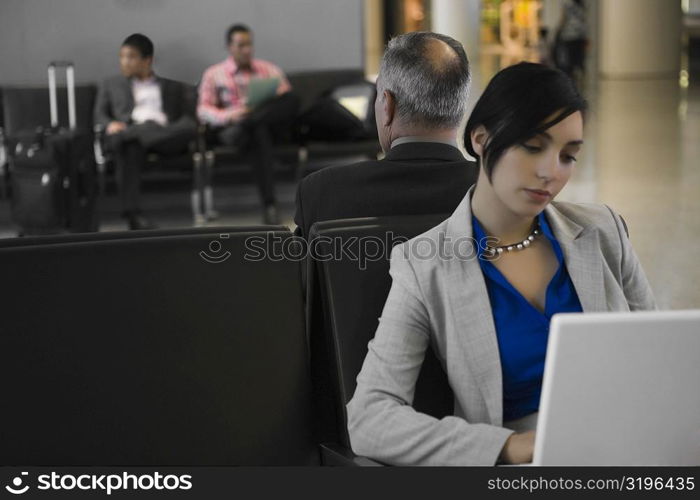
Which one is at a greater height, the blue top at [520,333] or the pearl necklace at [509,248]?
the pearl necklace at [509,248]

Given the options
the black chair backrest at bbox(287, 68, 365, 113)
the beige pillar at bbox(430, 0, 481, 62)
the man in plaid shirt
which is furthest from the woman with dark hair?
the beige pillar at bbox(430, 0, 481, 62)

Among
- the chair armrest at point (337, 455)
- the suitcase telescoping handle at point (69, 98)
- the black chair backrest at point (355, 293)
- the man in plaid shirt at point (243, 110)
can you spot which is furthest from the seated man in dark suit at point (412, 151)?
the suitcase telescoping handle at point (69, 98)

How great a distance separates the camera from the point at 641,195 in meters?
8.13

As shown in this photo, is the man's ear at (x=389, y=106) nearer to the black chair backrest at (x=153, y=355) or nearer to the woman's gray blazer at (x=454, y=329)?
the black chair backrest at (x=153, y=355)

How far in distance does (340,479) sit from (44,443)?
0.81 meters

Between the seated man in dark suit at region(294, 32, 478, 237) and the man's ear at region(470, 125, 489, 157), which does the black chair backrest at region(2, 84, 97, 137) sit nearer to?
the seated man in dark suit at region(294, 32, 478, 237)

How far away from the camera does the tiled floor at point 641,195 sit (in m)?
6.04

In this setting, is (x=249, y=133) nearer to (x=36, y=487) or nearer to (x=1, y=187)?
(x=1, y=187)

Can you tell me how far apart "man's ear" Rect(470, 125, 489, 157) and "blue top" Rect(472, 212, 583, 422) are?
14 centimetres

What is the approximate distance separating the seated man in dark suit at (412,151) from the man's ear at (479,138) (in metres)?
0.68

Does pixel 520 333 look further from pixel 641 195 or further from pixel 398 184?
pixel 641 195

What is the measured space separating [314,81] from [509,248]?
274 inches

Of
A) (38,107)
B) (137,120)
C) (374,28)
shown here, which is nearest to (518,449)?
(137,120)
